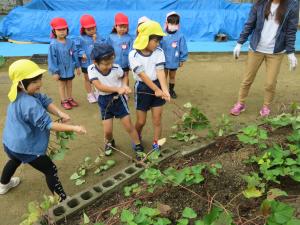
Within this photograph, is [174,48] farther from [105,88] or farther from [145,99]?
[105,88]

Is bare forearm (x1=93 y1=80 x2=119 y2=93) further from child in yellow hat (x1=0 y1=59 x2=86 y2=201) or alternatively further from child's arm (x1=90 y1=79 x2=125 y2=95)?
child in yellow hat (x1=0 y1=59 x2=86 y2=201)

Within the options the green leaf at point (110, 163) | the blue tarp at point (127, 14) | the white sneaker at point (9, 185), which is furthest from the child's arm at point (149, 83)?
the blue tarp at point (127, 14)

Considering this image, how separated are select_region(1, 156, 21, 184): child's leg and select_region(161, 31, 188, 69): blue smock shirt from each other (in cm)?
267

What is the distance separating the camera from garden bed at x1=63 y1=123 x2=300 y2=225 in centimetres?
219

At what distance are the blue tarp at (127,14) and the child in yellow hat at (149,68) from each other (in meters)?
5.77

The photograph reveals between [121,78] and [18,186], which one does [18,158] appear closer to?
[18,186]

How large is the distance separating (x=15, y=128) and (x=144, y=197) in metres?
1.11

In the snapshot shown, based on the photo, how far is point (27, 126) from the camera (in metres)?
2.58

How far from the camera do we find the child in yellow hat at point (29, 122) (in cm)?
247

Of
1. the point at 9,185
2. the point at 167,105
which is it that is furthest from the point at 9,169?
the point at 167,105

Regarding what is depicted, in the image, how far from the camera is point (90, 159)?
358 cm

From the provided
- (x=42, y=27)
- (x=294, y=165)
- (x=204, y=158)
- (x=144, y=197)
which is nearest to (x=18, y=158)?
(x=144, y=197)

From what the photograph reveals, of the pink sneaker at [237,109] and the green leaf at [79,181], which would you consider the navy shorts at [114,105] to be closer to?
the green leaf at [79,181]

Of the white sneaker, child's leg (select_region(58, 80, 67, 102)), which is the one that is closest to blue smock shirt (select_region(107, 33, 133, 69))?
child's leg (select_region(58, 80, 67, 102))
